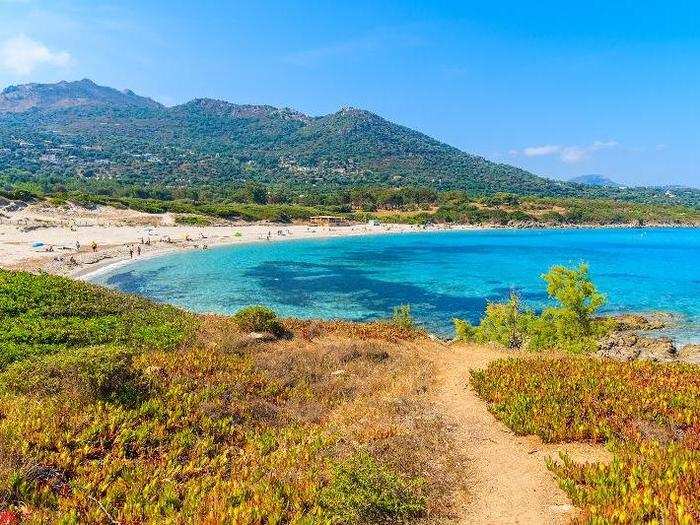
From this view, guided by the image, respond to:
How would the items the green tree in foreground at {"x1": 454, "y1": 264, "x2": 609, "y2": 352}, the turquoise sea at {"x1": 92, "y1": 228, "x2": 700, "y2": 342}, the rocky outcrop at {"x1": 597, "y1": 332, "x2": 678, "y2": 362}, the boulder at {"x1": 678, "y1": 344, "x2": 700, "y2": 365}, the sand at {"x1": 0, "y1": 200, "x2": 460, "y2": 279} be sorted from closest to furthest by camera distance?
the green tree in foreground at {"x1": 454, "y1": 264, "x2": 609, "y2": 352} < the boulder at {"x1": 678, "y1": 344, "x2": 700, "y2": 365} < the rocky outcrop at {"x1": 597, "y1": 332, "x2": 678, "y2": 362} < the turquoise sea at {"x1": 92, "y1": 228, "x2": 700, "y2": 342} < the sand at {"x1": 0, "y1": 200, "x2": 460, "y2": 279}

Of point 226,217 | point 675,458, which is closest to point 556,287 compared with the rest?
point 675,458

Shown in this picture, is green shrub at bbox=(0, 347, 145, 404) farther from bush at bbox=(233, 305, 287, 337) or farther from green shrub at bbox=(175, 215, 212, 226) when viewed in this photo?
green shrub at bbox=(175, 215, 212, 226)

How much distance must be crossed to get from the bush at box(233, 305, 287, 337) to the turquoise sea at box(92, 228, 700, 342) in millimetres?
25109

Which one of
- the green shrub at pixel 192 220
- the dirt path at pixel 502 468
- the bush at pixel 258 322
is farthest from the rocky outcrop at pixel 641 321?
the green shrub at pixel 192 220

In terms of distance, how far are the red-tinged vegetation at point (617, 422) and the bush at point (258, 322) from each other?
9253 millimetres

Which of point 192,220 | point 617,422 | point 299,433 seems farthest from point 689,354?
point 192,220

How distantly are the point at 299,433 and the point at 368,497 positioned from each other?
3.75 metres

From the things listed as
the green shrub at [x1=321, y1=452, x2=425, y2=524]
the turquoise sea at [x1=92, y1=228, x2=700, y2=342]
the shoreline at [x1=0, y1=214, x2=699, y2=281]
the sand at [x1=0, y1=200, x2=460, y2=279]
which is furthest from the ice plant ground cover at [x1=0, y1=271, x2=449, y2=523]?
the sand at [x1=0, y1=200, x2=460, y2=279]

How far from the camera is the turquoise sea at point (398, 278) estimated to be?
5256cm

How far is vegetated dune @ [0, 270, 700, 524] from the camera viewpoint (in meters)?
7.46

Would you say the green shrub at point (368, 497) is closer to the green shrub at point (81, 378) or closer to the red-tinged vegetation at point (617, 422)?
the red-tinged vegetation at point (617, 422)

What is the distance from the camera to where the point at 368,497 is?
24.6ft

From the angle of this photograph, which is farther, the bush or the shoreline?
the shoreline

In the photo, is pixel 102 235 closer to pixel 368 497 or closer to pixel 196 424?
pixel 196 424
